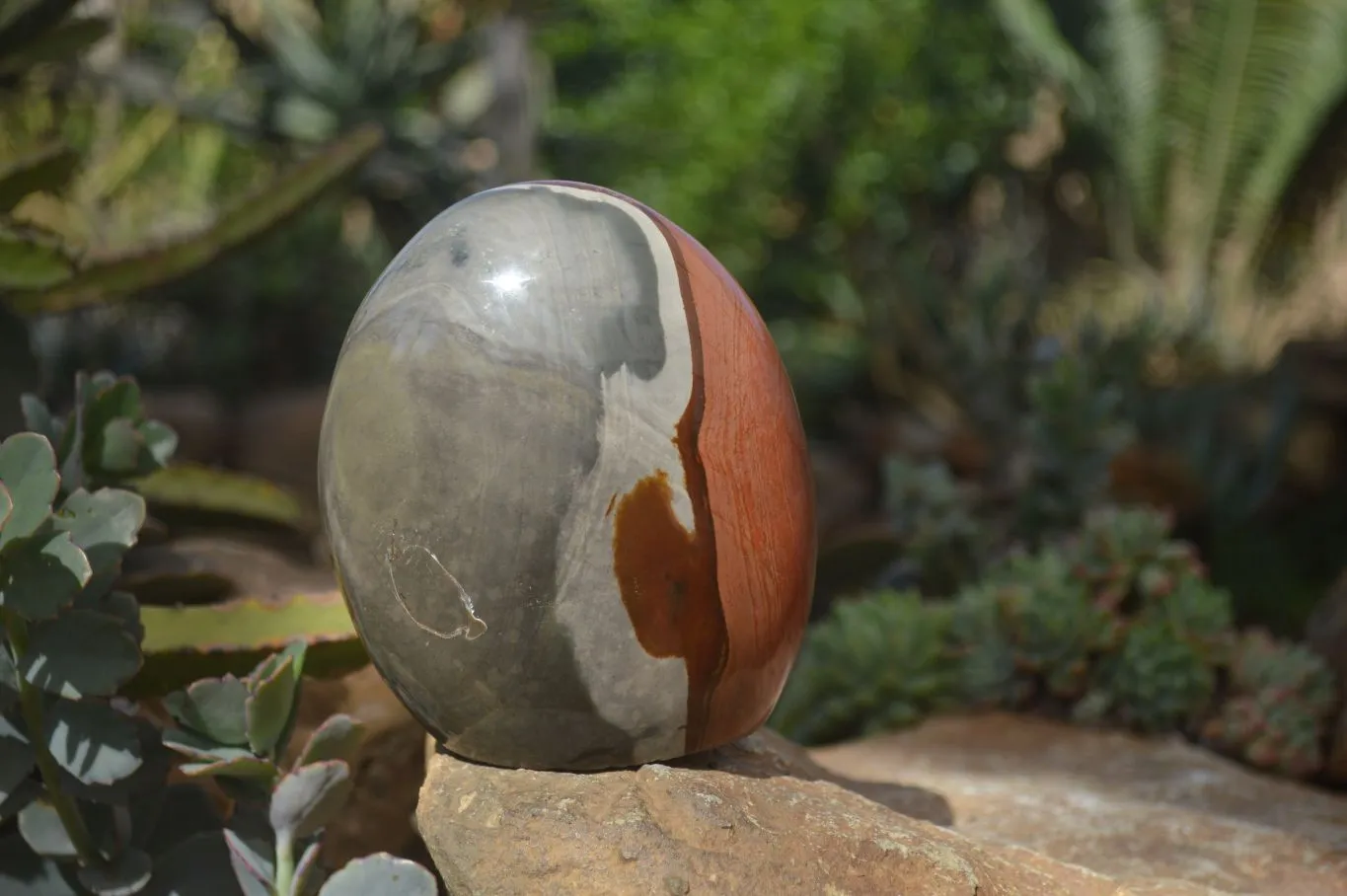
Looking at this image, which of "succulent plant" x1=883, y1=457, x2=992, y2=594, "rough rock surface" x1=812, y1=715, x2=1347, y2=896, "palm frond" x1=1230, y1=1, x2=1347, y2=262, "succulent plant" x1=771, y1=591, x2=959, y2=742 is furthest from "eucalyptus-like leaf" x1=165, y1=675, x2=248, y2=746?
"palm frond" x1=1230, y1=1, x2=1347, y2=262

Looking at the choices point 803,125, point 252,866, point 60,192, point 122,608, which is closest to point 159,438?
point 122,608

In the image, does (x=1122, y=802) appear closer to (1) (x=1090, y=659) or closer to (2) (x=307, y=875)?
(1) (x=1090, y=659)

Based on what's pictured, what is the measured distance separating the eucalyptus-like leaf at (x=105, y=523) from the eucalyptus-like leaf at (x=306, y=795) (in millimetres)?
364

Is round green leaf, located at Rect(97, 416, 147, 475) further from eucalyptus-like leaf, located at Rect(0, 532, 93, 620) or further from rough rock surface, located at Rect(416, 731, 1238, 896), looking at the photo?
rough rock surface, located at Rect(416, 731, 1238, 896)

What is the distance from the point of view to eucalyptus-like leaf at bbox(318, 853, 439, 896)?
1.30 m

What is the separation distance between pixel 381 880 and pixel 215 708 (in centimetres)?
27

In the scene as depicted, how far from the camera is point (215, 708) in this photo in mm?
1380

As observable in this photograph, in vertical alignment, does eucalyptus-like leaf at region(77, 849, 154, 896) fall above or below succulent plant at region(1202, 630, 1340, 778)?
below

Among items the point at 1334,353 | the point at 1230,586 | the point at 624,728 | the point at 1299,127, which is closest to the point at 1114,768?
the point at 624,728

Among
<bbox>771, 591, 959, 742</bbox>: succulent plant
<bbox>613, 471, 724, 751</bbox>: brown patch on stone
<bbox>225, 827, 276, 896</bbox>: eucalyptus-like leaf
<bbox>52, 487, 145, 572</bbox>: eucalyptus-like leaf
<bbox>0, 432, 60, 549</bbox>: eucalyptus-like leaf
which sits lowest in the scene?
<bbox>771, 591, 959, 742</bbox>: succulent plant

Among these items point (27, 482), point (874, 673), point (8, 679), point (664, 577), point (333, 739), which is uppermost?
point (664, 577)

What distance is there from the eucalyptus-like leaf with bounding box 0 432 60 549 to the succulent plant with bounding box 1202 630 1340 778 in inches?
87.6

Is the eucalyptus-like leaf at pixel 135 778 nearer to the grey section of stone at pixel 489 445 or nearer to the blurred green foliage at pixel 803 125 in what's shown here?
the grey section of stone at pixel 489 445

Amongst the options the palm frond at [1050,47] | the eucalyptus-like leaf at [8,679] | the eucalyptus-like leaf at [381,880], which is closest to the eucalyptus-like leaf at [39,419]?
the eucalyptus-like leaf at [8,679]
